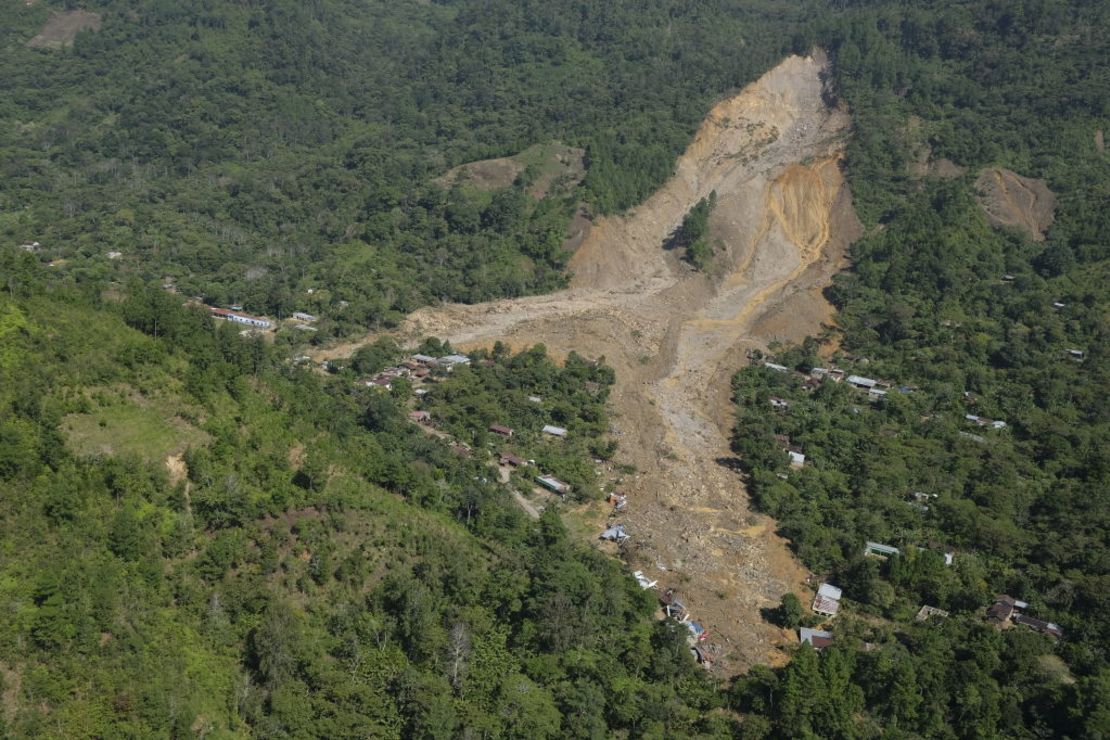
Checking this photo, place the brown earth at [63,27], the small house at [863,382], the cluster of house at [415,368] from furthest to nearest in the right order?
1. the brown earth at [63,27]
2. the small house at [863,382]
3. the cluster of house at [415,368]

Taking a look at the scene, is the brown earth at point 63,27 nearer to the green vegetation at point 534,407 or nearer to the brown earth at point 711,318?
the brown earth at point 711,318

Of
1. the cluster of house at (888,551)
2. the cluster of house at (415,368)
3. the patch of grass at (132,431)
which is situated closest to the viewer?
the patch of grass at (132,431)

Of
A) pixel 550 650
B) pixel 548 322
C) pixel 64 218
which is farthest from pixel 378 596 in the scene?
pixel 64 218

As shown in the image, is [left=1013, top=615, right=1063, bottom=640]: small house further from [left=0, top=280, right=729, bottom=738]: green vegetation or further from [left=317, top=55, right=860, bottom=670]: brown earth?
[left=0, top=280, right=729, bottom=738]: green vegetation

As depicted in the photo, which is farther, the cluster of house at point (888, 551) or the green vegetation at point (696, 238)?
the green vegetation at point (696, 238)

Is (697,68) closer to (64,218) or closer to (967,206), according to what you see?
(967,206)

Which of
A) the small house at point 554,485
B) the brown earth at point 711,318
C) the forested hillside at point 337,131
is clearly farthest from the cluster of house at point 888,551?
the forested hillside at point 337,131
